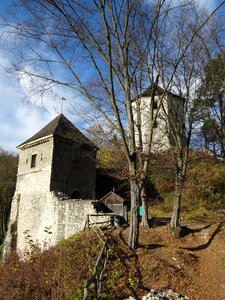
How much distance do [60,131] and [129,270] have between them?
13122mm

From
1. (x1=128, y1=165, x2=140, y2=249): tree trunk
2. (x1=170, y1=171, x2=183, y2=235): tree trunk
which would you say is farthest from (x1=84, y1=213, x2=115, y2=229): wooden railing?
(x1=128, y1=165, x2=140, y2=249): tree trunk

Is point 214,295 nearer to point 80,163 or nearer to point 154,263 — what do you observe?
point 154,263

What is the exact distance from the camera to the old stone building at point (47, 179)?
18.8 m

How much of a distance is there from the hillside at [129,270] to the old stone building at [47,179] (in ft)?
22.7

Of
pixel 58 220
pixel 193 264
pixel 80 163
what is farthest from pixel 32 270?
pixel 80 163

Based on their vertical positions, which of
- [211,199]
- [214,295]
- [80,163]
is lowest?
[214,295]

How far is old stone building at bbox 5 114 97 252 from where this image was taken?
1875 centimetres

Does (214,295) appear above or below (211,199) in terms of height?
below

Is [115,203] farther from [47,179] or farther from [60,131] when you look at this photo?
[60,131]

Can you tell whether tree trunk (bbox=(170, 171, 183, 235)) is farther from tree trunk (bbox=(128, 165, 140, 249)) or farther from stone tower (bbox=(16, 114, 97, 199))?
stone tower (bbox=(16, 114, 97, 199))

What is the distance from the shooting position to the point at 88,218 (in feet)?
44.6

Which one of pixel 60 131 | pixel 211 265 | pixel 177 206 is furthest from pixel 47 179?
pixel 211 265

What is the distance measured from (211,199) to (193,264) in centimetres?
1087

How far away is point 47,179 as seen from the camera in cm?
1941
